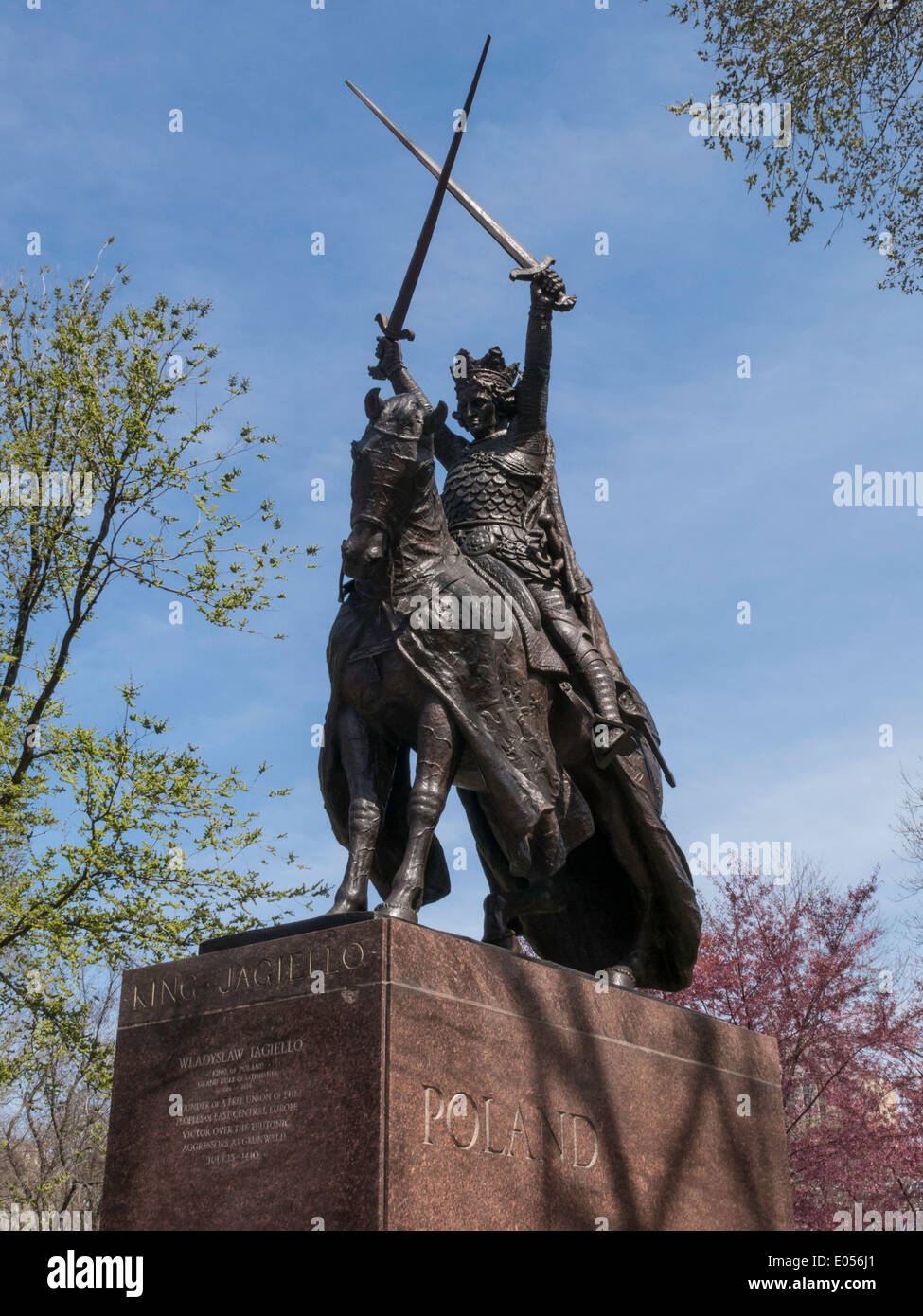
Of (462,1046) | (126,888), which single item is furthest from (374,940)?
(126,888)

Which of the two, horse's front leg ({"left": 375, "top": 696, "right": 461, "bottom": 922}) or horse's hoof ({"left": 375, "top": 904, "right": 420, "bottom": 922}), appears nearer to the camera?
horse's hoof ({"left": 375, "top": 904, "right": 420, "bottom": 922})

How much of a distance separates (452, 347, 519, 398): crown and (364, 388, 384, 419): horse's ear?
6.66 feet

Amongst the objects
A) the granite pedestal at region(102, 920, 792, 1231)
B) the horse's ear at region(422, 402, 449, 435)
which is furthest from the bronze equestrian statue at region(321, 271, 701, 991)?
the granite pedestal at region(102, 920, 792, 1231)

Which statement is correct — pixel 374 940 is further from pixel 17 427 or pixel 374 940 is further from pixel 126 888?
pixel 17 427

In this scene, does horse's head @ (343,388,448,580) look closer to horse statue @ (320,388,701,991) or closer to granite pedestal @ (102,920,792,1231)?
horse statue @ (320,388,701,991)

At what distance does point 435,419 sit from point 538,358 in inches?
68.6

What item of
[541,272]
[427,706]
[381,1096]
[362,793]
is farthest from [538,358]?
[381,1096]

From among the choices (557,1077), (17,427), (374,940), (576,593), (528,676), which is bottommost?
(557,1077)

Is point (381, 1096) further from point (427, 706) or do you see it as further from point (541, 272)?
point (541, 272)

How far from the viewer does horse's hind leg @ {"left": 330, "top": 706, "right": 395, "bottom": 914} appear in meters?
7.11

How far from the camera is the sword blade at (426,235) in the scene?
845 centimetres
